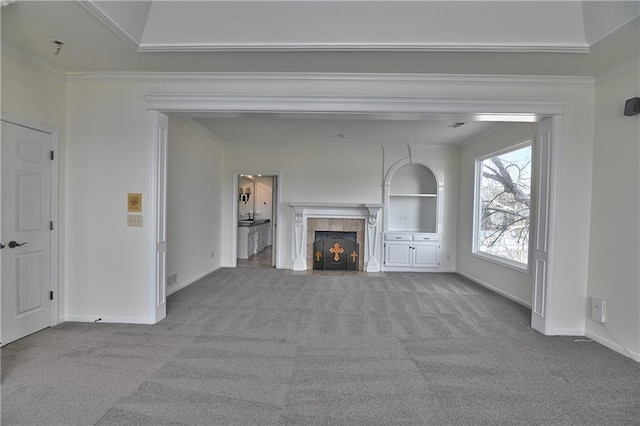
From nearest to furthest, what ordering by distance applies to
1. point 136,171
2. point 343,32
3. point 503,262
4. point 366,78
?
1. point 343,32
2. point 366,78
3. point 136,171
4. point 503,262

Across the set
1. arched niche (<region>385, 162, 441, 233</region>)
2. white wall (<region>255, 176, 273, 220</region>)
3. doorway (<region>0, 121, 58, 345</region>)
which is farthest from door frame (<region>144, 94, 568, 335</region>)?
white wall (<region>255, 176, 273, 220</region>)

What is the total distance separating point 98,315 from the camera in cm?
351

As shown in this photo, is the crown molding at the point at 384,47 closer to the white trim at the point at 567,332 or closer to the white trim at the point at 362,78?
the white trim at the point at 362,78

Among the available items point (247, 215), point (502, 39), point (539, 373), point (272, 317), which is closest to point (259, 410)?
point (272, 317)

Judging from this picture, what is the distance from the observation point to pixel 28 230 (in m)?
3.08

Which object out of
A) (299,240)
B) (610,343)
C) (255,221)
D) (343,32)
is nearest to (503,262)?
(610,343)

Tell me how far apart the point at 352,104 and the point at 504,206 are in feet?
10.9

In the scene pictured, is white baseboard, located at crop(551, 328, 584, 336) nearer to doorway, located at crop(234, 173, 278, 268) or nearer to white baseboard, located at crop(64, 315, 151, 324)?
white baseboard, located at crop(64, 315, 151, 324)

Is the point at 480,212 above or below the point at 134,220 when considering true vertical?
above

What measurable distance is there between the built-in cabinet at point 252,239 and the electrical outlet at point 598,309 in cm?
637

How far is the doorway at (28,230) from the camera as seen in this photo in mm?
2879

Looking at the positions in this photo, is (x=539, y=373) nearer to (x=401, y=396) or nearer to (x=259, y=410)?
(x=401, y=396)

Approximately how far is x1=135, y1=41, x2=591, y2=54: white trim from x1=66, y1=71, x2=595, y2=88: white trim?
1.59 feet

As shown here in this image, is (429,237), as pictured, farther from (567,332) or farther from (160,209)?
(160,209)
